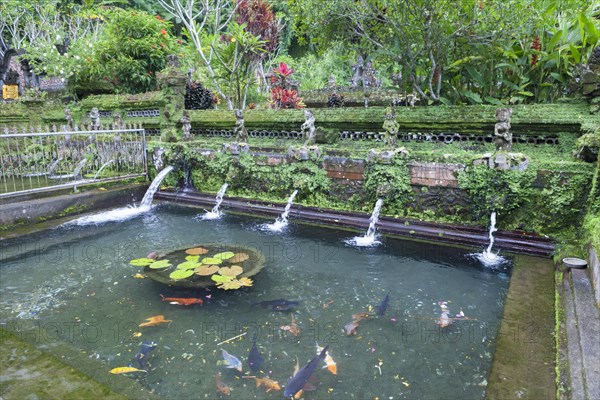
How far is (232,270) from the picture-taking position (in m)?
3.99

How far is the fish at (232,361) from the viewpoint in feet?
8.58

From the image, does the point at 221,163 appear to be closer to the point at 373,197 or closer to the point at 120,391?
the point at 373,197

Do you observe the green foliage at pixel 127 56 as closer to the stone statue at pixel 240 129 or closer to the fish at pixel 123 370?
the stone statue at pixel 240 129

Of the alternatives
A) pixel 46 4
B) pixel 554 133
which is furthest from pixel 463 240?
pixel 46 4

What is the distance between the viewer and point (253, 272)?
392 cm

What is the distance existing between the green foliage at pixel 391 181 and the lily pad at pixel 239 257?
2165mm

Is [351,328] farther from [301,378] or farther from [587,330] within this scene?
[587,330]

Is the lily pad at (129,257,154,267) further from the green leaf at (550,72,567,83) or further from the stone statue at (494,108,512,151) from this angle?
the green leaf at (550,72,567,83)

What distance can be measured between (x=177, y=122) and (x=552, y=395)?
794 cm

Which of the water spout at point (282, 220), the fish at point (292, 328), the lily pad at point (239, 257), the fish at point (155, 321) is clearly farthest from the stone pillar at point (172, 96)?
the fish at point (292, 328)

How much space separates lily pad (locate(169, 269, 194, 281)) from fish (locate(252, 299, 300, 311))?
0.82 m

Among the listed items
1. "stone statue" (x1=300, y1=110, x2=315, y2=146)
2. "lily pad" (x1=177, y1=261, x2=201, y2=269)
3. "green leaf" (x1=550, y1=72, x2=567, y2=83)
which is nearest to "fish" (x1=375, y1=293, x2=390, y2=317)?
"lily pad" (x1=177, y1=261, x2=201, y2=269)

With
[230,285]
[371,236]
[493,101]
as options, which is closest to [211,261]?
[230,285]

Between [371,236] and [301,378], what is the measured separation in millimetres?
3120
